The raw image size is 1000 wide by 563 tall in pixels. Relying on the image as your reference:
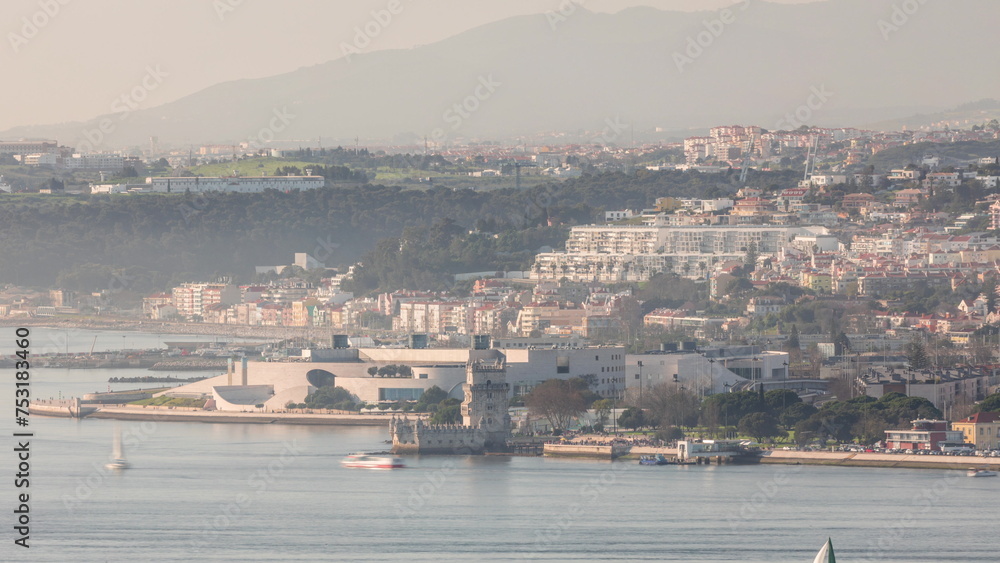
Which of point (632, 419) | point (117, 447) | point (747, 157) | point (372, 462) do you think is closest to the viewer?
point (372, 462)

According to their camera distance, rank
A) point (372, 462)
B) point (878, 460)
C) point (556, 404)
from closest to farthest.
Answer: point (878, 460), point (372, 462), point (556, 404)

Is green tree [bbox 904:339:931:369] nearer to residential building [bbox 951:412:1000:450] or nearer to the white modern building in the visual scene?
the white modern building

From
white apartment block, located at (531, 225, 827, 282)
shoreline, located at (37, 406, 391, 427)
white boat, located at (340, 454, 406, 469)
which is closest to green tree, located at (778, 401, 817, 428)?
white boat, located at (340, 454, 406, 469)

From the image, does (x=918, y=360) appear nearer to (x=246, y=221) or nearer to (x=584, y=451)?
(x=584, y=451)

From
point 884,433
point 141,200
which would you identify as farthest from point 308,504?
point 141,200

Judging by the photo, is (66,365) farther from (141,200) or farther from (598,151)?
(598,151)

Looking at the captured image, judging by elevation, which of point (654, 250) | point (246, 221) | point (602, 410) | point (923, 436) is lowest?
point (923, 436)

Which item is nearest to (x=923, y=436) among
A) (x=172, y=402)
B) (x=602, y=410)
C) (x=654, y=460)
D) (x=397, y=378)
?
(x=654, y=460)
